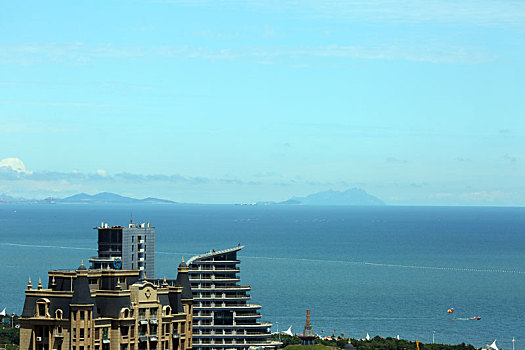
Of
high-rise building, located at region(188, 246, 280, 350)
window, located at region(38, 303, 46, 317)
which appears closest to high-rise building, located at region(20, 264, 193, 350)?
window, located at region(38, 303, 46, 317)

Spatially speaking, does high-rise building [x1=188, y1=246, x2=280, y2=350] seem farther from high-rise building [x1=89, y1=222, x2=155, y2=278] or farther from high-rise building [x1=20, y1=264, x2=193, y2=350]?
high-rise building [x1=20, y1=264, x2=193, y2=350]

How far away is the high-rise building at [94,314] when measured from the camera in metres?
83.3

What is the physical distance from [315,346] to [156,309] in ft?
146

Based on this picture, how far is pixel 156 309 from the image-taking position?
296 ft

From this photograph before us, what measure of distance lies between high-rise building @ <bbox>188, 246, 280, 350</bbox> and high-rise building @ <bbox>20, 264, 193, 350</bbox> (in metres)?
36.9

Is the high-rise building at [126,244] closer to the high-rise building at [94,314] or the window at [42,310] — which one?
the high-rise building at [94,314]

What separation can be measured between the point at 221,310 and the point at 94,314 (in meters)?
46.4

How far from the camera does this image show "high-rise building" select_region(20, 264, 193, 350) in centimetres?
8331

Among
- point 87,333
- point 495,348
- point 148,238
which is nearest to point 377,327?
point 495,348

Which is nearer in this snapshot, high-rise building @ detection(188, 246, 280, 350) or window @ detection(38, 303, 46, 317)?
window @ detection(38, 303, 46, 317)

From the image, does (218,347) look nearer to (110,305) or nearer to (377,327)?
(110,305)

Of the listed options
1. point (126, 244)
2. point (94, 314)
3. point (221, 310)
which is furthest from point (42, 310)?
point (126, 244)

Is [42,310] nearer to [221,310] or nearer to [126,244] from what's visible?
[221,310]

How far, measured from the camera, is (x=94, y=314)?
84.3 m
